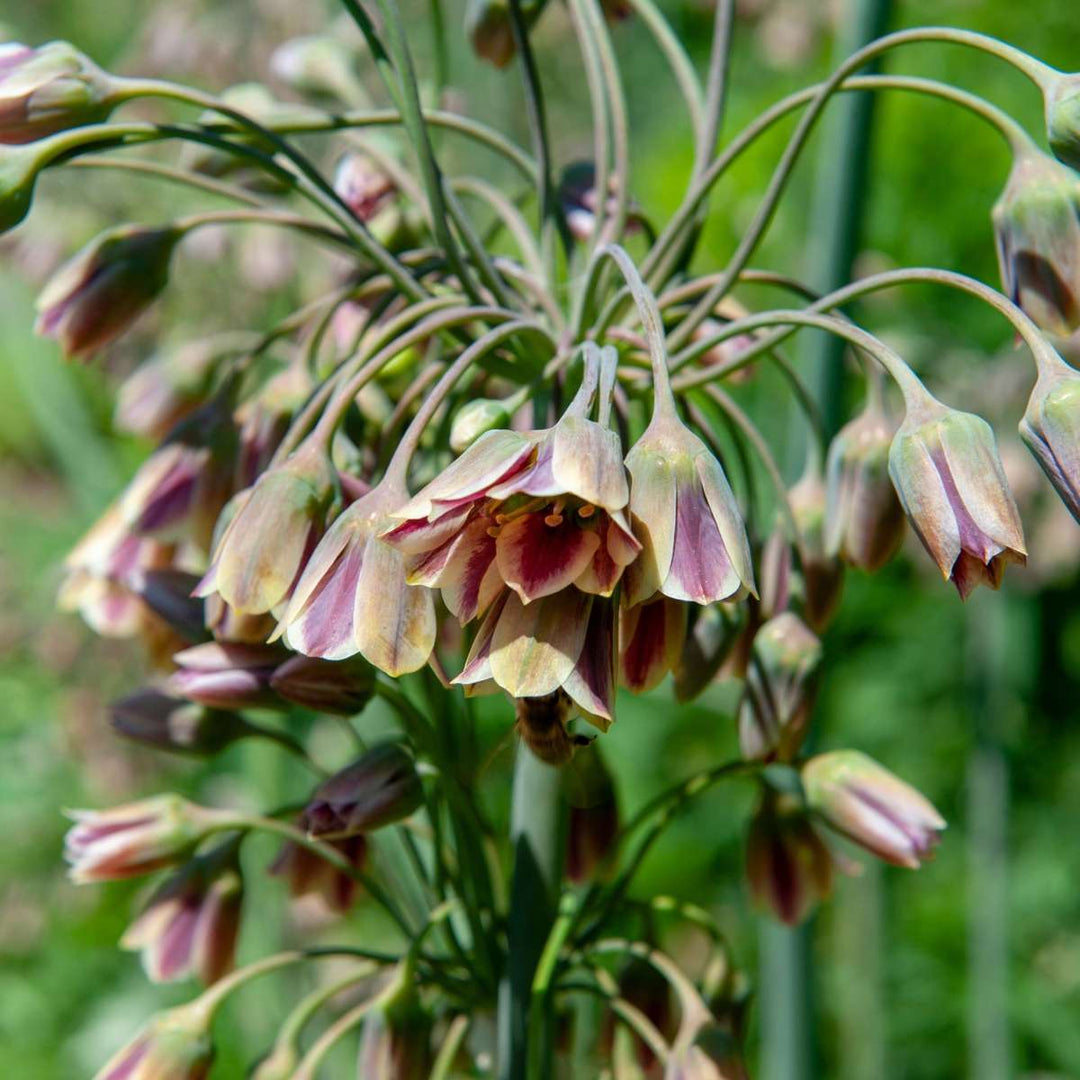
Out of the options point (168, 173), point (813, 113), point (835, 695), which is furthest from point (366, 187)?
point (835, 695)

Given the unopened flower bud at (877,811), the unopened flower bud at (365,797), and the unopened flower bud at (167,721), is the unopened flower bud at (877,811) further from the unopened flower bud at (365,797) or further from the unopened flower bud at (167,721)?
the unopened flower bud at (167,721)

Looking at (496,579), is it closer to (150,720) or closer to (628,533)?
(628,533)

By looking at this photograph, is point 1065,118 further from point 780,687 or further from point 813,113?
point 780,687

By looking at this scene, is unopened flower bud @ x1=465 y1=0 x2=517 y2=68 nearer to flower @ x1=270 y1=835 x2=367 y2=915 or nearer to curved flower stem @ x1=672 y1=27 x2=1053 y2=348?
curved flower stem @ x1=672 y1=27 x2=1053 y2=348

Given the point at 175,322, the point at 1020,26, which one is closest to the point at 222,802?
the point at 175,322

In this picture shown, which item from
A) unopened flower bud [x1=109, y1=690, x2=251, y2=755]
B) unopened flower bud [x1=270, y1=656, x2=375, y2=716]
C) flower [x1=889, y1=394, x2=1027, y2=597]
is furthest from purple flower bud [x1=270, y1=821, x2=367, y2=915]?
flower [x1=889, y1=394, x2=1027, y2=597]

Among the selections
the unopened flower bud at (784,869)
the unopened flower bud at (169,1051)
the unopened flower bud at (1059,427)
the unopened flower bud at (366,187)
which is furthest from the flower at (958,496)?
the unopened flower bud at (169,1051)

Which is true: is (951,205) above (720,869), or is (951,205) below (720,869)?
above
